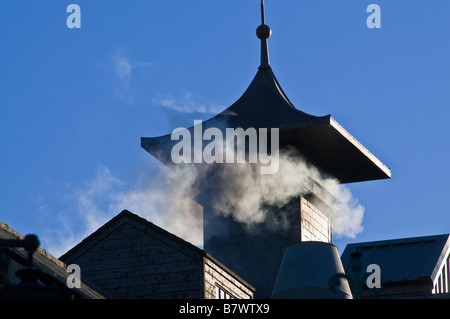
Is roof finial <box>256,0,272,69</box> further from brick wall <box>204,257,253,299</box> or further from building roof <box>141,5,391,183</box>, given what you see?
brick wall <box>204,257,253,299</box>

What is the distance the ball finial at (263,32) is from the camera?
4459cm

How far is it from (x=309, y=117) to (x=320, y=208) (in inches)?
149

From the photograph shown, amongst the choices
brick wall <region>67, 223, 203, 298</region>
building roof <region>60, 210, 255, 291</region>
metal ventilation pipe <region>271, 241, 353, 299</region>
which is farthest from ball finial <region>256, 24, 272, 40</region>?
metal ventilation pipe <region>271, 241, 353, 299</region>

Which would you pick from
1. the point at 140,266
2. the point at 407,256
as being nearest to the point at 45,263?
the point at 140,266

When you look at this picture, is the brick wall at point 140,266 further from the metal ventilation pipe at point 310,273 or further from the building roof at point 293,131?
the building roof at point 293,131

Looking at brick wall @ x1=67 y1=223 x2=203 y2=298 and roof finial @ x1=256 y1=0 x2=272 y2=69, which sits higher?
roof finial @ x1=256 y1=0 x2=272 y2=69

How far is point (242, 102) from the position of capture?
41250 millimetres

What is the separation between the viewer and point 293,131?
1521 inches

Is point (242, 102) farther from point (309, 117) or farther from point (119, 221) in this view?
point (119, 221)

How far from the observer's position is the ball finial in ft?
146

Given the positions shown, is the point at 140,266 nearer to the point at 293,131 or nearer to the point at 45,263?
the point at 45,263

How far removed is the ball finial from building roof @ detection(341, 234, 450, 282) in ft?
41.3

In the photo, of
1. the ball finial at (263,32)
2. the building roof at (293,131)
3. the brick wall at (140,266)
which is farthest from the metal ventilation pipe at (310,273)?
the ball finial at (263,32)
